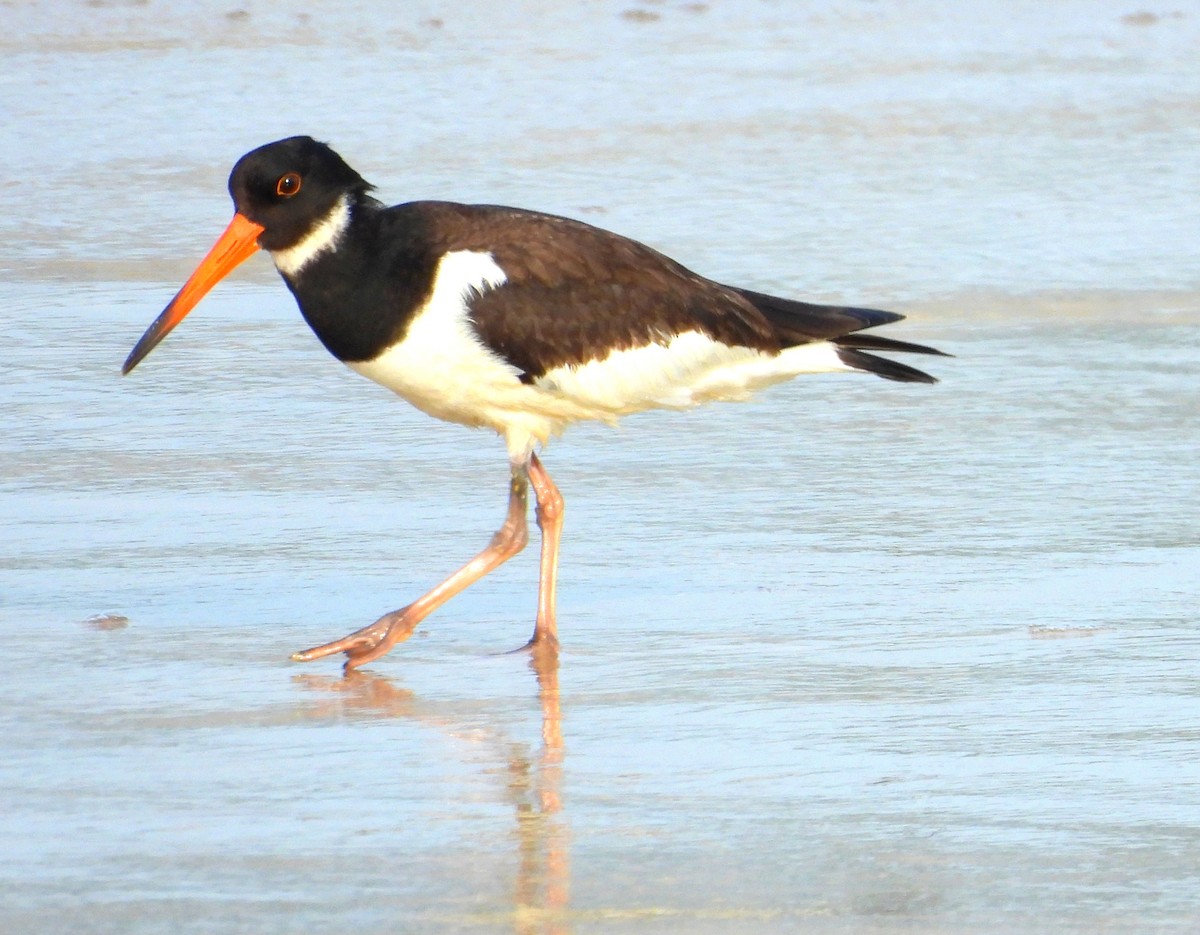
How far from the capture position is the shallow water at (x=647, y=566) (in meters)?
3.91

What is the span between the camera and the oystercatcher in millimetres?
5461

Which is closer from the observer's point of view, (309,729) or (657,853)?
(657,853)

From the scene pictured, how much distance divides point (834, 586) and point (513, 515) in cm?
78

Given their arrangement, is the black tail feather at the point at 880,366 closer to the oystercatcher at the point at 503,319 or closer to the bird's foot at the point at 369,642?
→ the oystercatcher at the point at 503,319

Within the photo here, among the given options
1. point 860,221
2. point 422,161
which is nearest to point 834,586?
point 860,221

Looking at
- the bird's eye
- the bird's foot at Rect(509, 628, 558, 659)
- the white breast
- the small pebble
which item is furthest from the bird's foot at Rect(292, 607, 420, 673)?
the bird's eye

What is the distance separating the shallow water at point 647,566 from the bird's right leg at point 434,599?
0.06 meters

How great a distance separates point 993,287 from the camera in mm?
8688

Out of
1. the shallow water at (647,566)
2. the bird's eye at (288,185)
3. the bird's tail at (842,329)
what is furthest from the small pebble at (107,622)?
the bird's tail at (842,329)

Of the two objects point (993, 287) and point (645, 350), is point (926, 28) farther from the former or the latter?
point (645, 350)

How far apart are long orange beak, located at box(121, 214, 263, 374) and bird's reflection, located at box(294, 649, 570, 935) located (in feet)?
3.75

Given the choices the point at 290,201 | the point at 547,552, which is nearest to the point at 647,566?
the point at 547,552

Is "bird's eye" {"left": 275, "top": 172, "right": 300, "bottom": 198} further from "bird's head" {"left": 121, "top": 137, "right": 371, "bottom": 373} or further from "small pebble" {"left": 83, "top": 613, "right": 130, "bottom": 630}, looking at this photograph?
"small pebble" {"left": 83, "top": 613, "right": 130, "bottom": 630}

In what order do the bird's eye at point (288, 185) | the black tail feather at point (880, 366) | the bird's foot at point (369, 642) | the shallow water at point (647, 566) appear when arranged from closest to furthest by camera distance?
the shallow water at point (647, 566) < the bird's foot at point (369, 642) < the bird's eye at point (288, 185) < the black tail feather at point (880, 366)
